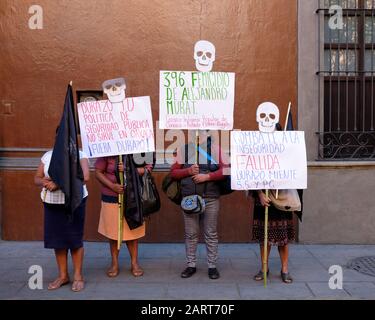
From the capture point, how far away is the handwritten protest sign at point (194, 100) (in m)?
5.77

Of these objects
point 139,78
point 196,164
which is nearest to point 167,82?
point 196,164

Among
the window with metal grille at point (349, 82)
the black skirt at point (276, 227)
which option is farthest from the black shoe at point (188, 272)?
the window with metal grille at point (349, 82)

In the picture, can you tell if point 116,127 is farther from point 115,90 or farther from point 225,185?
point 225,185

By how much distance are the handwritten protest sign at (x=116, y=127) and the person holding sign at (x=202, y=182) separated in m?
0.44

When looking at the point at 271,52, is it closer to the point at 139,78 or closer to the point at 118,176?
the point at 139,78

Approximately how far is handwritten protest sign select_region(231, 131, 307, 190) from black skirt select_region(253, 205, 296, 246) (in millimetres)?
343

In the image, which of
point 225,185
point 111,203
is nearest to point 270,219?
point 225,185

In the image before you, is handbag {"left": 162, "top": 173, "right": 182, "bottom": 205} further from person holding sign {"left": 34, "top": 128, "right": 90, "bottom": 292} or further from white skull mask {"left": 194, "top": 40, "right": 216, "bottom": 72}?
white skull mask {"left": 194, "top": 40, "right": 216, "bottom": 72}

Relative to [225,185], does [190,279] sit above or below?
below

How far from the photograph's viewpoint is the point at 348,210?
7586 millimetres

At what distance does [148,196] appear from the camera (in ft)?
19.4

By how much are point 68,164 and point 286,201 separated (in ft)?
7.78

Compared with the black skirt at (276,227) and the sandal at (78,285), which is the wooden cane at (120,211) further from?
the black skirt at (276,227)

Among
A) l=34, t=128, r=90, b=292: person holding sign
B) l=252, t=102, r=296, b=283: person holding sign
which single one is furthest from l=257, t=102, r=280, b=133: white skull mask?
l=34, t=128, r=90, b=292: person holding sign
